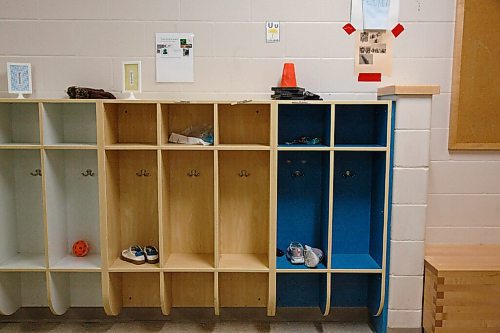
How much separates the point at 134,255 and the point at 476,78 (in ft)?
7.15

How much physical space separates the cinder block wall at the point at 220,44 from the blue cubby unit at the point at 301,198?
15.6 inches

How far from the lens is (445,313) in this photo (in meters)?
2.20

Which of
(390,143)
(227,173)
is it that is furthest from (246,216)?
(390,143)

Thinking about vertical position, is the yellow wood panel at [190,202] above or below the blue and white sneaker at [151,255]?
above

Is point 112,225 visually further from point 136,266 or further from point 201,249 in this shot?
point 201,249

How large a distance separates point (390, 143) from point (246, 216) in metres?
0.91

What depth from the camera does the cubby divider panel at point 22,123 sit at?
8.30 feet

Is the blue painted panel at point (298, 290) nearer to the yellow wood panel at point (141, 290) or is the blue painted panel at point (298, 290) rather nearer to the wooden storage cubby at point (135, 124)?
the yellow wood panel at point (141, 290)

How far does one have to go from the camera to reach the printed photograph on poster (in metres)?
2.52

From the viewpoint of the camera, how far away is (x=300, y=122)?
256 cm

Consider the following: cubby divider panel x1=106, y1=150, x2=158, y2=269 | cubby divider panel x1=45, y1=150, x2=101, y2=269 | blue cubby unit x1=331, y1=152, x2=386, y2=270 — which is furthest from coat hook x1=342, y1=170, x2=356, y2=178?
cubby divider panel x1=45, y1=150, x2=101, y2=269

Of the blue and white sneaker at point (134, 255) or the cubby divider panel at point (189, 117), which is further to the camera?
the cubby divider panel at point (189, 117)

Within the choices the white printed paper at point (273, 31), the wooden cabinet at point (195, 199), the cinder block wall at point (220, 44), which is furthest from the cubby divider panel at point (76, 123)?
the white printed paper at point (273, 31)

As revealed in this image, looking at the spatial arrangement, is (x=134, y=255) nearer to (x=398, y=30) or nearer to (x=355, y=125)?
(x=355, y=125)
